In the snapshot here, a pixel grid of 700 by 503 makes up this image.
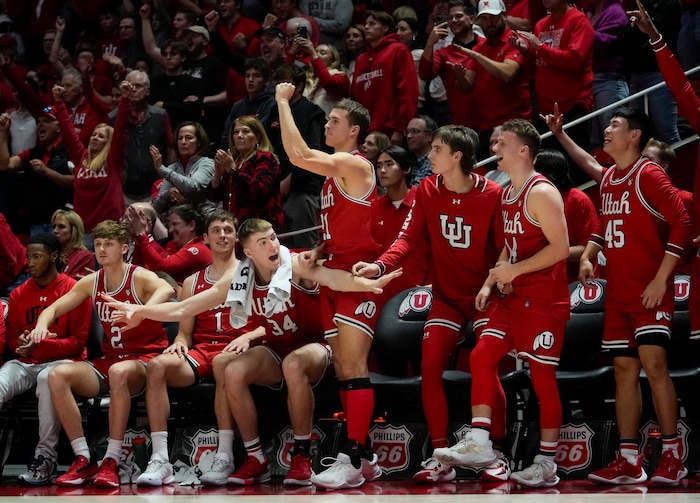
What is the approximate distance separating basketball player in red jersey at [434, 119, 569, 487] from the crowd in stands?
0.01 m

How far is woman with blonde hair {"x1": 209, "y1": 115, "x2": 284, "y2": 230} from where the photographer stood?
325 inches

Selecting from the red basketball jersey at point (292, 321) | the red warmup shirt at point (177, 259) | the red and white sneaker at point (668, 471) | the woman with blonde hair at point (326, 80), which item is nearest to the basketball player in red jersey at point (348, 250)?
the red basketball jersey at point (292, 321)

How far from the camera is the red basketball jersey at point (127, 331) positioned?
7188mm

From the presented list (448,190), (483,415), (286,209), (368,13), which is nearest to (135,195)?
(286,209)

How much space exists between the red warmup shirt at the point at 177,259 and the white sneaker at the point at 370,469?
8.28 ft

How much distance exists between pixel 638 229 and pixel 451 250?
1.11m

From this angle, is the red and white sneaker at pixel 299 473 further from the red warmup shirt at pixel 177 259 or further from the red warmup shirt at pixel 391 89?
the red warmup shirt at pixel 391 89

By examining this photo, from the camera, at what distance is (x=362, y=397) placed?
611 cm

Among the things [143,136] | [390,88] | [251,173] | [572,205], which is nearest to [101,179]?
[143,136]

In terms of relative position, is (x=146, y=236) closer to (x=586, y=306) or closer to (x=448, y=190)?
(x=448, y=190)

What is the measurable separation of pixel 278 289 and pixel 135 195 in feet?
14.0

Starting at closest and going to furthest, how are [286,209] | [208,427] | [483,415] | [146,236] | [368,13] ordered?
[483,415], [208,427], [146,236], [286,209], [368,13]

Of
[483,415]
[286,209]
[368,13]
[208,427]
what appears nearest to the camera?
[483,415]

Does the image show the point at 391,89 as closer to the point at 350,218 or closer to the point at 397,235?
the point at 397,235
